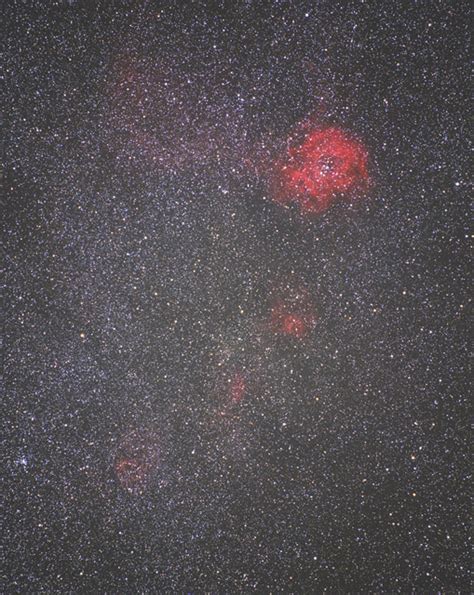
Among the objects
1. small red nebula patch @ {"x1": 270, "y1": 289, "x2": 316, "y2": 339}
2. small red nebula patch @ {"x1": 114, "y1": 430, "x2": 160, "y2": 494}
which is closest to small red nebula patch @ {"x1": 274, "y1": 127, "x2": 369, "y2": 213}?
small red nebula patch @ {"x1": 270, "y1": 289, "x2": 316, "y2": 339}

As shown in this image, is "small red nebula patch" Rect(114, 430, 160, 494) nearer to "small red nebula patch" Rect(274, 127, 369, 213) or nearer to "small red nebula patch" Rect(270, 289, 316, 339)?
"small red nebula patch" Rect(270, 289, 316, 339)

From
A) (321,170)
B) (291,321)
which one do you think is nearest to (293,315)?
(291,321)

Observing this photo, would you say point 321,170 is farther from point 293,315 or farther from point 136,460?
point 136,460

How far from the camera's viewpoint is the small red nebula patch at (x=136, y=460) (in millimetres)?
475

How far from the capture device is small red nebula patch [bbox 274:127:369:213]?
474 millimetres

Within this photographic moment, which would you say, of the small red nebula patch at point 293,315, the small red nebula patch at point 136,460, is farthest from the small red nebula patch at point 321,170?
the small red nebula patch at point 136,460

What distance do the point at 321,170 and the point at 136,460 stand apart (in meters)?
0.34

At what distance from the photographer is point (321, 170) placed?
47cm

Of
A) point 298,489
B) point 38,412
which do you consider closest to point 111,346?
point 38,412

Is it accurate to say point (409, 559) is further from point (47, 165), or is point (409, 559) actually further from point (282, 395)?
point (47, 165)

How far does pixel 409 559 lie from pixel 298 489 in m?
0.13

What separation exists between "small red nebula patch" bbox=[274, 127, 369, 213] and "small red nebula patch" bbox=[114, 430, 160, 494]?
27cm

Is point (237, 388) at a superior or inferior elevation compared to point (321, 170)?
inferior

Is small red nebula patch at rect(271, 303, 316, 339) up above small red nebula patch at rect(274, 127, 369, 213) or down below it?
below
